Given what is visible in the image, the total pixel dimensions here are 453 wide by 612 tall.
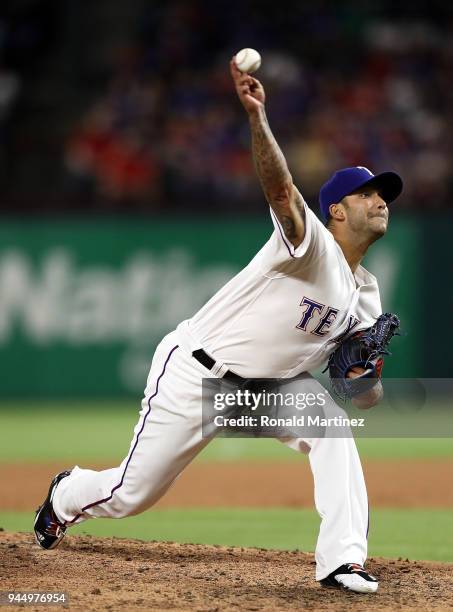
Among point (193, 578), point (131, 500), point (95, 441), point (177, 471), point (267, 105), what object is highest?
point (267, 105)

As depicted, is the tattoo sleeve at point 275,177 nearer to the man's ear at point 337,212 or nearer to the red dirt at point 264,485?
the man's ear at point 337,212

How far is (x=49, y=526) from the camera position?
17.5 ft

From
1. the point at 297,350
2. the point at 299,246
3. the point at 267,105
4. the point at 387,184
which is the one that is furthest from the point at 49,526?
the point at 267,105

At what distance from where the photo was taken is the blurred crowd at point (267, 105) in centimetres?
1389

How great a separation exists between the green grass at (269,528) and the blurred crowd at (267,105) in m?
6.37

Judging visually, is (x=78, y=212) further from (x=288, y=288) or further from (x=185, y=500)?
(x=288, y=288)

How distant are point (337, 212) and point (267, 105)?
1004 centimetres

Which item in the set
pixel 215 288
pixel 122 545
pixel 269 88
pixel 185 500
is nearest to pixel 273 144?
pixel 122 545

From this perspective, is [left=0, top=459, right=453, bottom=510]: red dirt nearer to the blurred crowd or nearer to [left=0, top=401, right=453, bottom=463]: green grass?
[left=0, top=401, right=453, bottom=463]: green grass

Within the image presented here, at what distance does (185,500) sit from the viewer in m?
7.98

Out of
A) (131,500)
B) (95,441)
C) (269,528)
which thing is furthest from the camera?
(95,441)

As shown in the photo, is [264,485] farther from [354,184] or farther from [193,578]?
[354,184]

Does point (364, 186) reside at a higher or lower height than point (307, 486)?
higher

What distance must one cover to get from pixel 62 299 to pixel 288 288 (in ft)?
28.3
